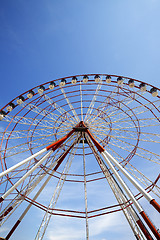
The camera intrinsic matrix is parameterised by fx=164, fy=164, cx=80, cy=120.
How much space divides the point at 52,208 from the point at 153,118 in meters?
16.1

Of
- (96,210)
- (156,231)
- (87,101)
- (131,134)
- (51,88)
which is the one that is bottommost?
(156,231)

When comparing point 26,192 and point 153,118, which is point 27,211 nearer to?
point 26,192

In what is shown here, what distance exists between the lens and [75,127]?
21.0m

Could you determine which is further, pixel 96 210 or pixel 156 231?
pixel 96 210

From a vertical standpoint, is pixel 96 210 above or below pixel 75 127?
below

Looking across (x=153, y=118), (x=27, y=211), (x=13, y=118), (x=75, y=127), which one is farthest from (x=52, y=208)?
(x=153, y=118)

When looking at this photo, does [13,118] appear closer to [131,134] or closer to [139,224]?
[131,134]

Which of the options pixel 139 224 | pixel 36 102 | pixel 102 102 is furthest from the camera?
pixel 102 102

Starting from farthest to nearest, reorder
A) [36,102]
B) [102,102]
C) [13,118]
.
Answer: [102,102] → [36,102] → [13,118]

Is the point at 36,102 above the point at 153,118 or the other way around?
above

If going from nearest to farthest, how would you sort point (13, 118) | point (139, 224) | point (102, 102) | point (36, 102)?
point (139, 224)
point (13, 118)
point (36, 102)
point (102, 102)

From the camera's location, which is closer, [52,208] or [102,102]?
[52,208]

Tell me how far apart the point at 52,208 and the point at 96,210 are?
545 centimetres

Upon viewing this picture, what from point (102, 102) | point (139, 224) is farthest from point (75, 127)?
point (139, 224)
